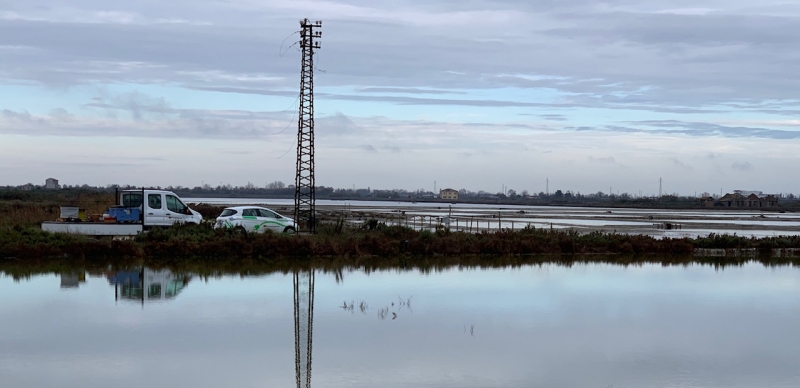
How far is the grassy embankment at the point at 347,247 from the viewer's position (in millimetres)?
26625

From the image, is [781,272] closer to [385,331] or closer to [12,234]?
[385,331]

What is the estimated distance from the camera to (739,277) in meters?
24.8

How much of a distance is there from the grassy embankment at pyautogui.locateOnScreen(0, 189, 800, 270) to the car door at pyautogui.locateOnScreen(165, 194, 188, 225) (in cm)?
101

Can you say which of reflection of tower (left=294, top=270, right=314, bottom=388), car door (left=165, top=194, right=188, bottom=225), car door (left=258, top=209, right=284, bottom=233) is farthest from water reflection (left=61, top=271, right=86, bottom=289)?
car door (left=258, top=209, right=284, bottom=233)

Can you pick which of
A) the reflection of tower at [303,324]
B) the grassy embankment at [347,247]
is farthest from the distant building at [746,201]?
the reflection of tower at [303,324]

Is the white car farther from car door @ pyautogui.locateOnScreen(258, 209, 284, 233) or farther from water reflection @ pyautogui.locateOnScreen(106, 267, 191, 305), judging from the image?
water reflection @ pyautogui.locateOnScreen(106, 267, 191, 305)

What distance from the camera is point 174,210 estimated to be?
30.9m

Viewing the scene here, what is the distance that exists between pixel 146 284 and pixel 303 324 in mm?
6740

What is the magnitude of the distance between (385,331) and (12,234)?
58.1ft

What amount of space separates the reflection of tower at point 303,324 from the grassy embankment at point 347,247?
4218 millimetres

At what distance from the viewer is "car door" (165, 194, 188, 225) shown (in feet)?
100

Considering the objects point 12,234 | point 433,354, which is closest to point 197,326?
point 433,354

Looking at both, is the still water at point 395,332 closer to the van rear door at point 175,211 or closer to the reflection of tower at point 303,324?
the reflection of tower at point 303,324

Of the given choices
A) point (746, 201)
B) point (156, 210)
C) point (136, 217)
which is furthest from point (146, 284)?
point (746, 201)
